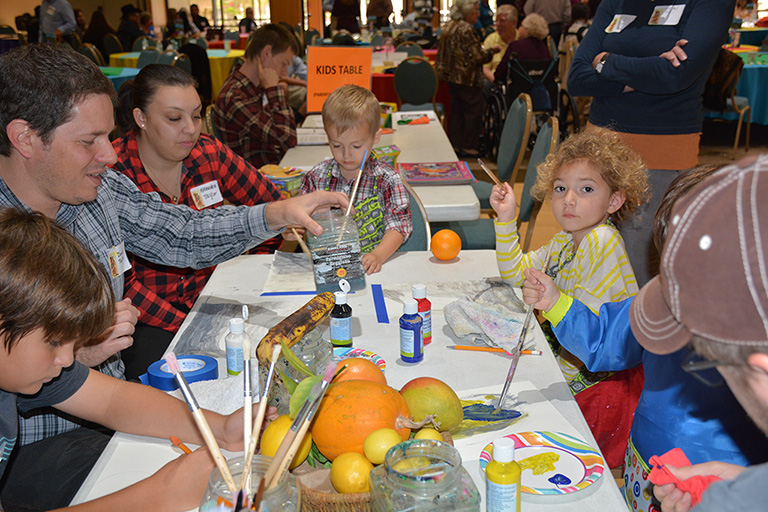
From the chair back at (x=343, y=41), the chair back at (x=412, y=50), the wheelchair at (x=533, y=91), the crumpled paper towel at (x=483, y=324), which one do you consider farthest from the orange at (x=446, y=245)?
the chair back at (x=343, y=41)

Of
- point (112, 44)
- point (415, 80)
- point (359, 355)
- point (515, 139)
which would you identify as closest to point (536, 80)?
point (415, 80)

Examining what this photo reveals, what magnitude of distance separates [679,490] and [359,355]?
78 centimetres

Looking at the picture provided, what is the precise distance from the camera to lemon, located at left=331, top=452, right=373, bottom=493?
1.07 m

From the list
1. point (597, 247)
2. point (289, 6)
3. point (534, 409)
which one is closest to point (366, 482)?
point (534, 409)

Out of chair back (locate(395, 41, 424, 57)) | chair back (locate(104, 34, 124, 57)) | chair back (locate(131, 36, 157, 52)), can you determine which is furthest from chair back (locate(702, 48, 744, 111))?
chair back (locate(104, 34, 124, 57))

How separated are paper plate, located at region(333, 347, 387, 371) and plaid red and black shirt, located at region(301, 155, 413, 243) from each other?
940 millimetres

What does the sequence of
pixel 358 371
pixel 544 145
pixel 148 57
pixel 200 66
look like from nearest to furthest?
pixel 358 371, pixel 544 145, pixel 200 66, pixel 148 57

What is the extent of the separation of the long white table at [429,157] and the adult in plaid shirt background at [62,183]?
0.93 meters

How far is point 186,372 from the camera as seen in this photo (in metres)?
1.56

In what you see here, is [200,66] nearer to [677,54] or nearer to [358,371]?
[677,54]

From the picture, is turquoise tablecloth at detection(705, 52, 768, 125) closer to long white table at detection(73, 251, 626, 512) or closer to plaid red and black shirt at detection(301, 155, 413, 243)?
plaid red and black shirt at detection(301, 155, 413, 243)

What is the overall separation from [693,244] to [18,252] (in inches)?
42.5

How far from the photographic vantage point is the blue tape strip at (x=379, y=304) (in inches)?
74.5

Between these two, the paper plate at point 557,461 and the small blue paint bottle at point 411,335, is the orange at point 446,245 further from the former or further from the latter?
the paper plate at point 557,461
